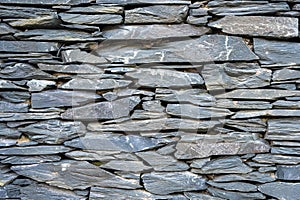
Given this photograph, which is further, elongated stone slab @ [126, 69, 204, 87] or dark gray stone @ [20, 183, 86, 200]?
dark gray stone @ [20, 183, 86, 200]

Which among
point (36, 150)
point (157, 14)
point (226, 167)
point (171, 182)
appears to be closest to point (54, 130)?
point (36, 150)

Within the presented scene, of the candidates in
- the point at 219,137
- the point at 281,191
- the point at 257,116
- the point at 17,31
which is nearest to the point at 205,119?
the point at 219,137

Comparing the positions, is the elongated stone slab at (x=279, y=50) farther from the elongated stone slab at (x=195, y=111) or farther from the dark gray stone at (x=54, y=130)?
the dark gray stone at (x=54, y=130)

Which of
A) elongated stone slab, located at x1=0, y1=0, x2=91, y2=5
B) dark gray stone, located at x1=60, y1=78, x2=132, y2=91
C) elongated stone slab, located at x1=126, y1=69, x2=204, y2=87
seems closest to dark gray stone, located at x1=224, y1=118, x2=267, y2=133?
elongated stone slab, located at x1=126, y1=69, x2=204, y2=87

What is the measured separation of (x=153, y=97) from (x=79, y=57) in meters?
0.35

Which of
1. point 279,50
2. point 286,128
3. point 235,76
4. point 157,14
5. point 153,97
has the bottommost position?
point 286,128

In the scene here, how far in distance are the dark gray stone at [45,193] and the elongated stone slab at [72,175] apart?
3 centimetres

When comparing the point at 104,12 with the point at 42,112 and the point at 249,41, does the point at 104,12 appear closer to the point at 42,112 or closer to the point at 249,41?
the point at 42,112

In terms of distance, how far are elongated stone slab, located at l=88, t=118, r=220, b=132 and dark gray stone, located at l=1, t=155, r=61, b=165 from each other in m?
0.23

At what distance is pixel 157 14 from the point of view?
1282mm

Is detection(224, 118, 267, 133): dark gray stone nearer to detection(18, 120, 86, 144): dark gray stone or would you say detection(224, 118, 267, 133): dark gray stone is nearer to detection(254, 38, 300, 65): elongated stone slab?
detection(254, 38, 300, 65): elongated stone slab

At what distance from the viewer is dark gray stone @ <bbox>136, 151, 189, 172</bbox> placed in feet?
4.47

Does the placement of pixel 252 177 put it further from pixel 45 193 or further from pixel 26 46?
pixel 26 46

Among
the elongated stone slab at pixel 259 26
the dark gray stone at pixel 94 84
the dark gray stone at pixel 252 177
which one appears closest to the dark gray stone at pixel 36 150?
the dark gray stone at pixel 94 84
